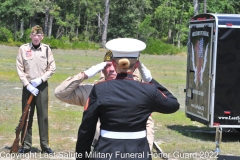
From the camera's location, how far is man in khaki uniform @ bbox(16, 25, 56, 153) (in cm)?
890

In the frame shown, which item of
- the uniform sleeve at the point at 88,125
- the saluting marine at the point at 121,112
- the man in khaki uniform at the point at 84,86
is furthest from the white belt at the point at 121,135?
the man in khaki uniform at the point at 84,86

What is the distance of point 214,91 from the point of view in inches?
446

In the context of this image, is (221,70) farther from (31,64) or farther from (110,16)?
(110,16)

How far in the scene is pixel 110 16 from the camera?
281ft

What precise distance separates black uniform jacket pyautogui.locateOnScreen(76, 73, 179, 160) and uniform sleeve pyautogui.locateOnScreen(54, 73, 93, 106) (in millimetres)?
918

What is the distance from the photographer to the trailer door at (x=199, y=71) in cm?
1153

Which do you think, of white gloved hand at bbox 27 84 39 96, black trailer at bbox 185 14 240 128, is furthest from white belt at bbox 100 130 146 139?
black trailer at bbox 185 14 240 128

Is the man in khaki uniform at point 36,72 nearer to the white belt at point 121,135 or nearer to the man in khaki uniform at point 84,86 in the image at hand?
the man in khaki uniform at point 84,86

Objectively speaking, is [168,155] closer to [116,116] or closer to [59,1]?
[116,116]

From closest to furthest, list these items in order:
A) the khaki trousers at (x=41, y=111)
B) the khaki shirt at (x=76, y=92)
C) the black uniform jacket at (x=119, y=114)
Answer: the black uniform jacket at (x=119, y=114)
the khaki shirt at (x=76, y=92)
the khaki trousers at (x=41, y=111)

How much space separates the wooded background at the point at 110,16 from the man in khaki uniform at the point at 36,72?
60.1 meters

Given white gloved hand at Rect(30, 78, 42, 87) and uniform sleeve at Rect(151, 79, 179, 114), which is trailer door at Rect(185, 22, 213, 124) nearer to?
white gloved hand at Rect(30, 78, 42, 87)

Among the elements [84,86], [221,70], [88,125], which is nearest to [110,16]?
[221,70]

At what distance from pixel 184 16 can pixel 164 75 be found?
173 ft
